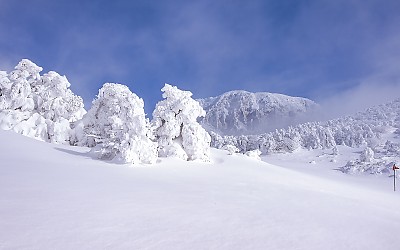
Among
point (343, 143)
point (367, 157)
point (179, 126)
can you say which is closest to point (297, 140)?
point (343, 143)

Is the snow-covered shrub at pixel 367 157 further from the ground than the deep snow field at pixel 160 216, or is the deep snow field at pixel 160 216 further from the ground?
the snow-covered shrub at pixel 367 157

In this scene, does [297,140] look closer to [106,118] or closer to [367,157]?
[367,157]

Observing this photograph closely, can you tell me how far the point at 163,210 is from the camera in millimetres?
7730

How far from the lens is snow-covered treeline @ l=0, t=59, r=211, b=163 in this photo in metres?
→ 17.8

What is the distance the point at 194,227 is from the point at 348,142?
4841 inches

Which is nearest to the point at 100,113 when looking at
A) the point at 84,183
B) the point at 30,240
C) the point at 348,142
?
the point at 84,183

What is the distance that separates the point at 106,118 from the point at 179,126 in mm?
5829

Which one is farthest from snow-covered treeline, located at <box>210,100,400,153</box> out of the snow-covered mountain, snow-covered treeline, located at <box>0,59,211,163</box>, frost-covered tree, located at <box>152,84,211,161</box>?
frost-covered tree, located at <box>152,84,211,161</box>

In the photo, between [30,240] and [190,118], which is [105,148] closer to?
[190,118]

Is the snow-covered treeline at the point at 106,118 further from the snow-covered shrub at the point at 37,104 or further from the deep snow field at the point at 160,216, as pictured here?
the deep snow field at the point at 160,216

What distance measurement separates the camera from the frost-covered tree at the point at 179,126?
71.7 feet

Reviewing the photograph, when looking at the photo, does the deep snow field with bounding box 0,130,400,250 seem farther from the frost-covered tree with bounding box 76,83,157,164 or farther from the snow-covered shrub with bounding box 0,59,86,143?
the snow-covered shrub with bounding box 0,59,86,143

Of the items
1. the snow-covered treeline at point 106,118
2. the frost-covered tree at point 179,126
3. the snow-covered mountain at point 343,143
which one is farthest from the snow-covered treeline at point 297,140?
the frost-covered tree at point 179,126

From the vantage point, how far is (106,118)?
2423 centimetres
